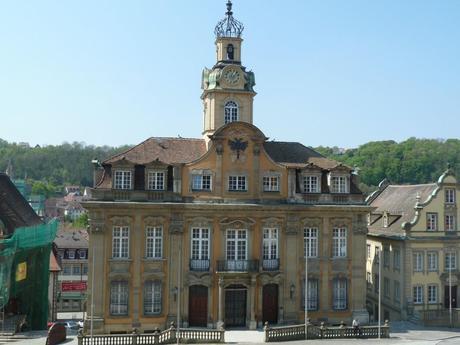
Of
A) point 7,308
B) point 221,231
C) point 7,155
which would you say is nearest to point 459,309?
point 221,231

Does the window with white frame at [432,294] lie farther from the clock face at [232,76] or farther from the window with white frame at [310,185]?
the clock face at [232,76]

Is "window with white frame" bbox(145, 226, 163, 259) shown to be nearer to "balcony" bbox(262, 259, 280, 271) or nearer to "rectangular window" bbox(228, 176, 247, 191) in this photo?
"rectangular window" bbox(228, 176, 247, 191)

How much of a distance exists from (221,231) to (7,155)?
14895 centimetres

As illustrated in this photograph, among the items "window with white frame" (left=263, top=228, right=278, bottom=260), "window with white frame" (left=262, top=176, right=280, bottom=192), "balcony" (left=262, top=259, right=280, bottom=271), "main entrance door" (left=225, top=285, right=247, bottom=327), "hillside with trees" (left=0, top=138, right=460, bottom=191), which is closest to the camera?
"main entrance door" (left=225, top=285, right=247, bottom=327)

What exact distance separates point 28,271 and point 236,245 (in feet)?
51.0

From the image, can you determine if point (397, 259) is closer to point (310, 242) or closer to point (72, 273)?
point (310, 242)

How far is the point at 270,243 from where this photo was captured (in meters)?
40.0

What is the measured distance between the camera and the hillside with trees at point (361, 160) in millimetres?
116312

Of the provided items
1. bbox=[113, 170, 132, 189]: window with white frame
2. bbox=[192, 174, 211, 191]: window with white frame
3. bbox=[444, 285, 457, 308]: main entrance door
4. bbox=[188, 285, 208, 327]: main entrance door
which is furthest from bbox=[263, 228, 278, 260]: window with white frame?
bbox=[444, 285, 457, 308]: main entrance door

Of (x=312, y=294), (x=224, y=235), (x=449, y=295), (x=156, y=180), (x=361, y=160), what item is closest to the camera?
(x=156, y=180)

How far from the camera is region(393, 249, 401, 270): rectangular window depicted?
45406 mm

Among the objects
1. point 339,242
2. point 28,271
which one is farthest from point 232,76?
point 28,271

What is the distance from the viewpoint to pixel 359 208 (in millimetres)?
40875

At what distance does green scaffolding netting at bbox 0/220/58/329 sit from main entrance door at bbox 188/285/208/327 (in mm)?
11431
